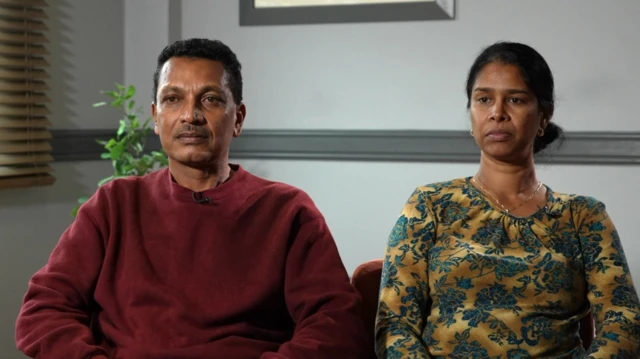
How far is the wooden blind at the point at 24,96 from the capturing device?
120 inches

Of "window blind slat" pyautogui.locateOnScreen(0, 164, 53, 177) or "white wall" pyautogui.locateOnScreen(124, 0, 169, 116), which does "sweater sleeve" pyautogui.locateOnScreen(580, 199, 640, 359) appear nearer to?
"window blind slat" pyautogui.locateOnScreen(0, 164, 53, 177)

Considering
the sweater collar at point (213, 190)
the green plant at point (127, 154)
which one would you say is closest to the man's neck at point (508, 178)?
the sweater collar at point (213, 190)

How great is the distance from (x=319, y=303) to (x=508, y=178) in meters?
0.56

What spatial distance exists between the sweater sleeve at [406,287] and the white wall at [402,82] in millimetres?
1416

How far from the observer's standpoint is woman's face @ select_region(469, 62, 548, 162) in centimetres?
192

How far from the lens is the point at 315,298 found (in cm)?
179

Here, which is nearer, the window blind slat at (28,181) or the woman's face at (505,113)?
the woman's face at (505,113)

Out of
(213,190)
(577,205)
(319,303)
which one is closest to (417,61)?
(577,205)

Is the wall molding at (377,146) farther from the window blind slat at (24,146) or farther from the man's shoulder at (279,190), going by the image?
the man's shoulder at (279,190)

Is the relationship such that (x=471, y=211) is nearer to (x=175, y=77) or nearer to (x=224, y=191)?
(x=224, y=191)

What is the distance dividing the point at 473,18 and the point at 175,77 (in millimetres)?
1697

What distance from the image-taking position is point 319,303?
70.9 inches

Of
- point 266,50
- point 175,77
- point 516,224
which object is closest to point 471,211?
point 516,224

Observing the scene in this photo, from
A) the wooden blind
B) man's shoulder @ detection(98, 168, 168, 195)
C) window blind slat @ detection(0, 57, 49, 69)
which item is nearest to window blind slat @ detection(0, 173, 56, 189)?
the wooden blind
